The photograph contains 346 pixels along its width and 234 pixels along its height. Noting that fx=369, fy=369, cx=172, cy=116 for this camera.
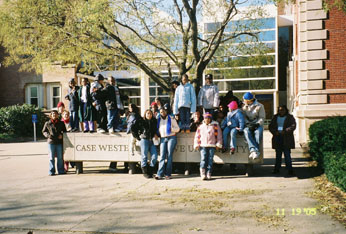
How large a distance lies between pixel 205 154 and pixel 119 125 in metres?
2.97

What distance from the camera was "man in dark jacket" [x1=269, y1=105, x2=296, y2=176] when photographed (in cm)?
937

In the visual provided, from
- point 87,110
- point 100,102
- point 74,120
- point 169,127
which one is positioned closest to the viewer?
point 169,127

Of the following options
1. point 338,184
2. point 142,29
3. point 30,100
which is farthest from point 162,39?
point 30,100

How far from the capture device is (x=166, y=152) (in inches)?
387

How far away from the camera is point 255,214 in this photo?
5977 millimetres

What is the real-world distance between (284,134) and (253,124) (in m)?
0.84

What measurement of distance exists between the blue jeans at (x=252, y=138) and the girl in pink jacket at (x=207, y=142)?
68 cm

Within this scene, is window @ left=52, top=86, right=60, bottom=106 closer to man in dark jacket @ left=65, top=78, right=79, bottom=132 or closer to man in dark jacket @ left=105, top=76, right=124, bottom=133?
man in dark jacket @ left=65, top=78, right=79, bottom=132

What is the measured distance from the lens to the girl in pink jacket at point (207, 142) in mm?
9227

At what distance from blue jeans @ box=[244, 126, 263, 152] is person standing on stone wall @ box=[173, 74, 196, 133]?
165cm

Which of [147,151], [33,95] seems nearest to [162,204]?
[147,151]

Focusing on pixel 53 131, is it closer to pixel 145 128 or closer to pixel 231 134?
pixel 145 128

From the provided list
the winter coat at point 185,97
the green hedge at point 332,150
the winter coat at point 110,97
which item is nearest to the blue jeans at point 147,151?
the winter coat at point 185,97

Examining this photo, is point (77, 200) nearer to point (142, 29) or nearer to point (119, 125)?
point (119, 125)
